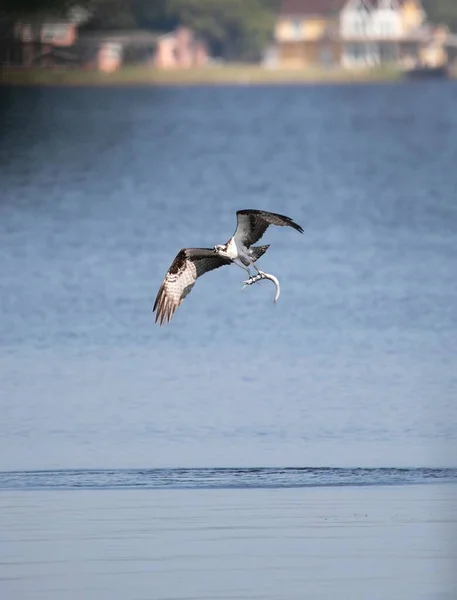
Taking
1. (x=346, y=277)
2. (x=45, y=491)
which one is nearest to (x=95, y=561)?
(x=45, y=491)

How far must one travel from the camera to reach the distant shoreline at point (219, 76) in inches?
3231

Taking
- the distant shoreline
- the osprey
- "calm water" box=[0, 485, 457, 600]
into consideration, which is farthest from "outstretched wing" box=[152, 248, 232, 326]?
the distant shoreline

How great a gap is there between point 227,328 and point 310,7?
249ft

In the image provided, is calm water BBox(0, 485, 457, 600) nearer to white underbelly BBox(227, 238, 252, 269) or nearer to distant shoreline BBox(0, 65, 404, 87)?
white underbelly BBox(227, 238, 252, 269)

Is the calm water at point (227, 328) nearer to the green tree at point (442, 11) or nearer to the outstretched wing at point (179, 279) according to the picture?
the outstretched wing at point (179, 279)

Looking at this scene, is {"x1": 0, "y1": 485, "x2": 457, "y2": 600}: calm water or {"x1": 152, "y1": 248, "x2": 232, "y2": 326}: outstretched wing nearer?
{"x1": 0, "y1": 485, "x2": 457, "y2": 600}: calm water

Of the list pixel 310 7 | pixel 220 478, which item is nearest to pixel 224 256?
pixel 220 478

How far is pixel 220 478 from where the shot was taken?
1130cm

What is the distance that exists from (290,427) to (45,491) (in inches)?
92.6

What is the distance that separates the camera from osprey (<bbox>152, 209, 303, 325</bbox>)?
9.91 m

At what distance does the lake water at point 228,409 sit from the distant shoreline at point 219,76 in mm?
49626

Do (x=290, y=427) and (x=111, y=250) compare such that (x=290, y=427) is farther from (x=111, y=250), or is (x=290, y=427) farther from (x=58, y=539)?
(x=111, y=250)

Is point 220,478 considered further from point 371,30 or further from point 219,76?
point 219,76

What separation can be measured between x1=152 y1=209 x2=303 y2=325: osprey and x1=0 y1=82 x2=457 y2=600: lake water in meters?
1.12
